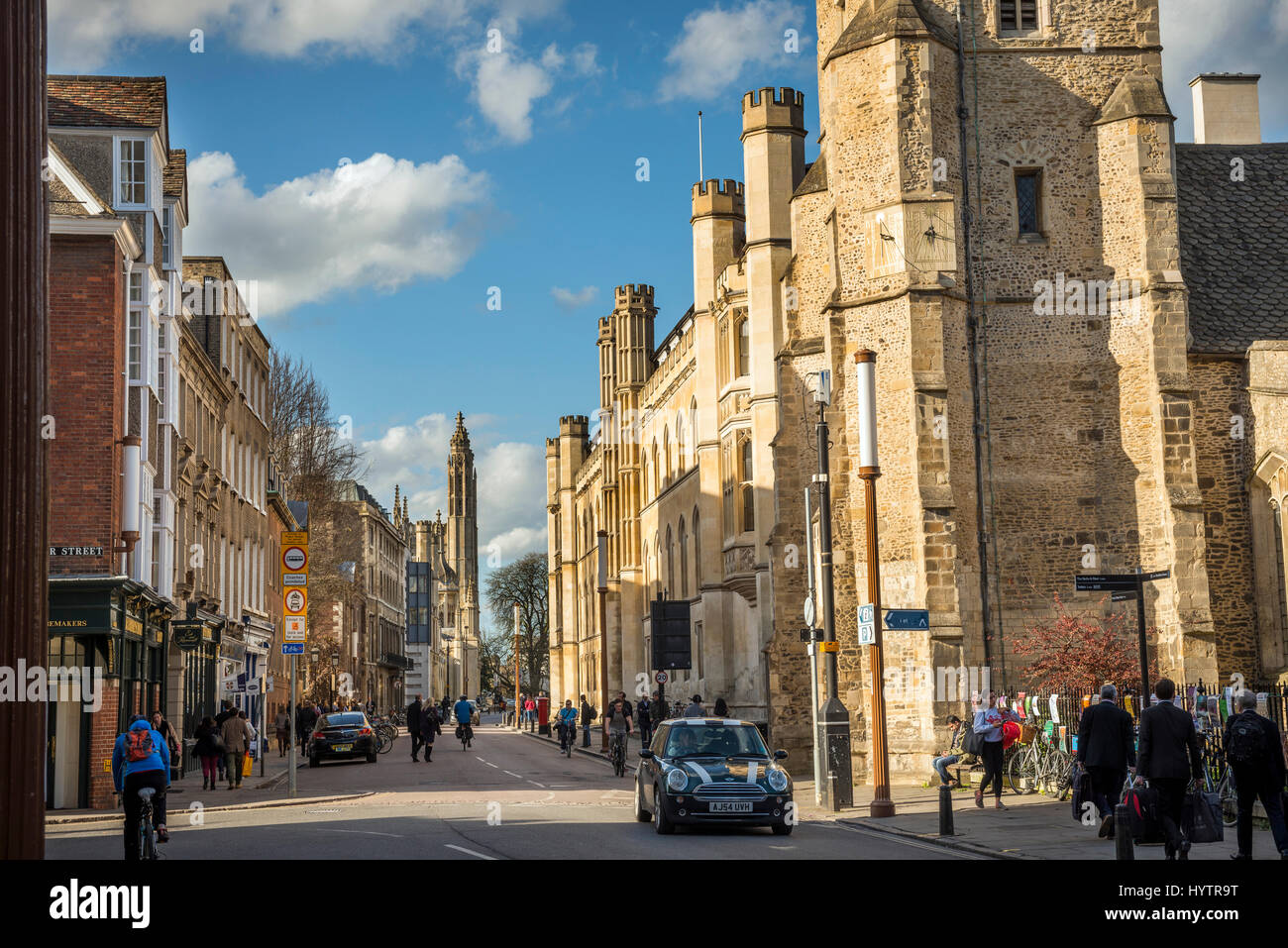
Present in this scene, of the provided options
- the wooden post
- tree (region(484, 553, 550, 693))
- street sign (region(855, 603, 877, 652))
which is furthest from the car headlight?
tree (region(484, 553, 550, 693))

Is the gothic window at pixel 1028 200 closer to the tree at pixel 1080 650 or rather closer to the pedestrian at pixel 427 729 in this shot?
the tree at pixel 1080 650

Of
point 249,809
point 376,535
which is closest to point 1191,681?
point 249,809

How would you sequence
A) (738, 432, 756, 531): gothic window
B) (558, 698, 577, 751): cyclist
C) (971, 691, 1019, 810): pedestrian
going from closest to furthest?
1. (971, 691, 1019, 810): pedestrian
2. (738, 432, 756, 531): gothic window
3. (558, 698, 577, 751): cyclist

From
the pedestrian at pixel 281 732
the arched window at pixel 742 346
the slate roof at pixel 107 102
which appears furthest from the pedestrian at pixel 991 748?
the pedestrian at pixel 281 732

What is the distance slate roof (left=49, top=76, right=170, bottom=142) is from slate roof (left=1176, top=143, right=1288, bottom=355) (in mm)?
21647

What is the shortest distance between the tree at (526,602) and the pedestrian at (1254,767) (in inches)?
3740

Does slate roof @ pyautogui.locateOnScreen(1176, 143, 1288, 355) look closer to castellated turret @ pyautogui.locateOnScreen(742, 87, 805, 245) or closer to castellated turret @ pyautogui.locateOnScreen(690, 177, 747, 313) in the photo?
castellated turret @ pyautogui.locateOnScreen(742, 87, 805, 245)

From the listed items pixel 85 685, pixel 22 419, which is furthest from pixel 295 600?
pixel 22 419

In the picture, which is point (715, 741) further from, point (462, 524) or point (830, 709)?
point (462, 524)

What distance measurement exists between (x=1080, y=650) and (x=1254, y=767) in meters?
13.9

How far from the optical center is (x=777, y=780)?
17172 millimetres

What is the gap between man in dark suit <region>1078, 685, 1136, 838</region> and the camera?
Answer: 48.0 ft

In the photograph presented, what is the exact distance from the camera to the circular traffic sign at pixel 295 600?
27.6 meters

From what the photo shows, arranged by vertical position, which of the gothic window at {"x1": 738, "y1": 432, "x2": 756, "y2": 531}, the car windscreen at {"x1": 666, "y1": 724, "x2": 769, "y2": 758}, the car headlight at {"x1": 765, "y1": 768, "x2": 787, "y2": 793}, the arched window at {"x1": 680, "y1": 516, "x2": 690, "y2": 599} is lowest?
the car headlight at {"x1": 765, "y1": 768, "x2": 787, "y2": 793}
